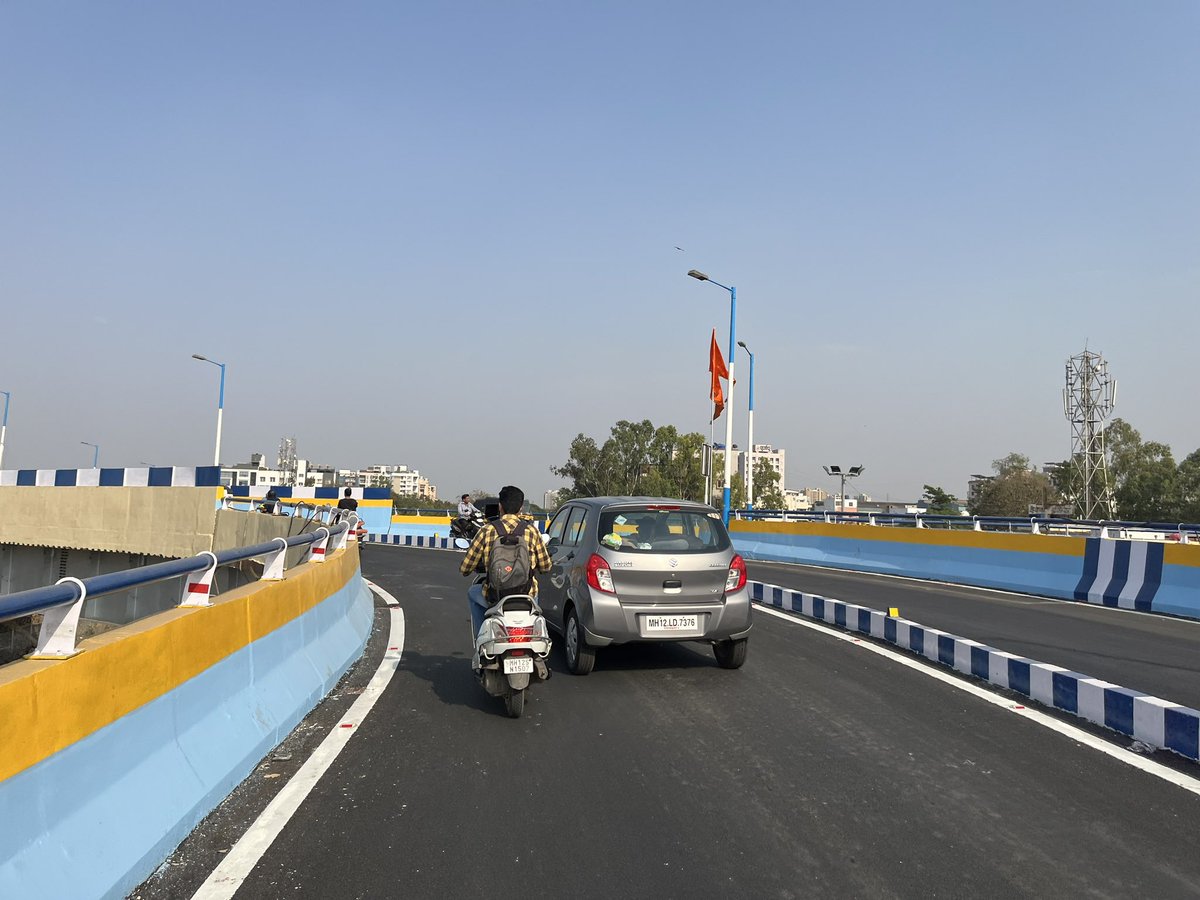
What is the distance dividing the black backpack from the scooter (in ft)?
0.78

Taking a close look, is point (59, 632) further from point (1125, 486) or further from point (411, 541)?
point (1125, 486)

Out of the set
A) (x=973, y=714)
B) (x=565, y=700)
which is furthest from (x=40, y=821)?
(x=973, y=714)

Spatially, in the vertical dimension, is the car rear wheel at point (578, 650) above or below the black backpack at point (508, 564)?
below

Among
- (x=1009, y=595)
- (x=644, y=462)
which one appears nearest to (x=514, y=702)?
(x=1009, y=595)

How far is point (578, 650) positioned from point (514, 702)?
165 centimetres

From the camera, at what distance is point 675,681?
7848mm

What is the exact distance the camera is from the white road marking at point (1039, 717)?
523cm

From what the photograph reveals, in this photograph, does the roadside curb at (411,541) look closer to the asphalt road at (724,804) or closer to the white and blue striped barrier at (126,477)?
the white and blue striped barrier at (126,477)

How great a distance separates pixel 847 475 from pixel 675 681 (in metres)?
35.1

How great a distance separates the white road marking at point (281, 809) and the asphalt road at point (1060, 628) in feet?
21.2

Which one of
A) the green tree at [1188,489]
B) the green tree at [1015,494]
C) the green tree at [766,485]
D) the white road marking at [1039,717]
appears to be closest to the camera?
the white road marking at [1039,717]

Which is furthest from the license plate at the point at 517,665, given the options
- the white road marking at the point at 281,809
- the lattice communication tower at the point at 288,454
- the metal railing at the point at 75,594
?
the lattice communication tower at the point at 288,454

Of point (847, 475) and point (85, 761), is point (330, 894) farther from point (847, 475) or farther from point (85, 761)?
point (847, 475)

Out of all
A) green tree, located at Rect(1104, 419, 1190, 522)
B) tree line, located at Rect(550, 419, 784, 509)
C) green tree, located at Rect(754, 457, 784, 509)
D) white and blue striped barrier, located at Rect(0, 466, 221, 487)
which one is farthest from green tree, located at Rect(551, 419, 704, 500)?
white and blue striped barrier, located at Rect(0, 466, 221, 487)
